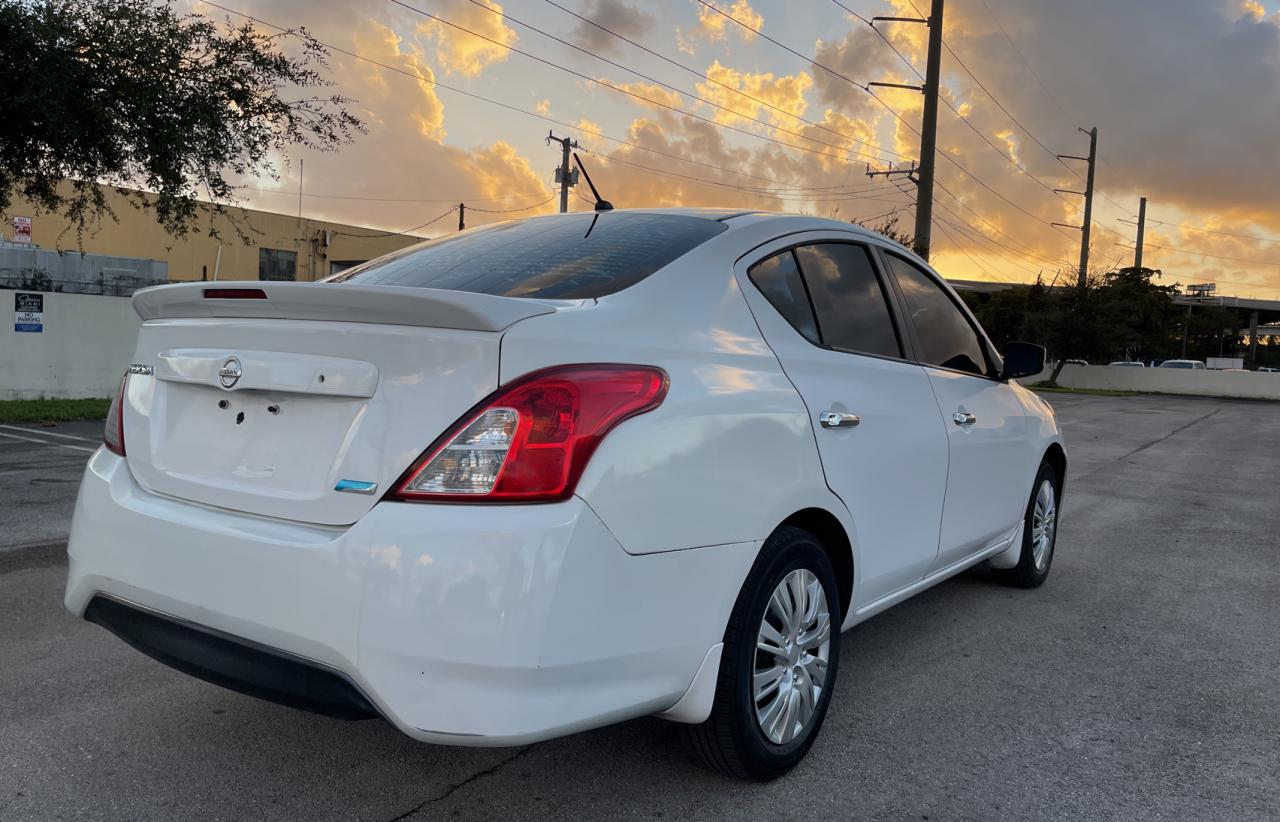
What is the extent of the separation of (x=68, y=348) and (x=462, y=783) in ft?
51.9

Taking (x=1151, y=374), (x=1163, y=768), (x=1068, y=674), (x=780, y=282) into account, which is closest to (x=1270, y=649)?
(x=1068, y=674)

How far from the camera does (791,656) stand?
294 cm

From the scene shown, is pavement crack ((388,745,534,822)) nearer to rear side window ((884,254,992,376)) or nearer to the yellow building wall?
rear side window ((884,254,992,376))

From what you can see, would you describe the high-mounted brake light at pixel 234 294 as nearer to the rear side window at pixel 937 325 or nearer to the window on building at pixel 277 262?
the rear side window at pixel 937 325

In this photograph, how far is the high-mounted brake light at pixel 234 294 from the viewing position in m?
2.61

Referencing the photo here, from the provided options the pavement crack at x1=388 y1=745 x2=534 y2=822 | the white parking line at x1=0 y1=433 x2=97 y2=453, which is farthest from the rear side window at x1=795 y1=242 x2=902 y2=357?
the white parking line at x1=0 y1=433 x2=97 y2=453

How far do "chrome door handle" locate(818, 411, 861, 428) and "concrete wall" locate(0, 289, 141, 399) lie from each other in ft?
48.5

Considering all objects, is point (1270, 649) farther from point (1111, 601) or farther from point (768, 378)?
point (768, 378)

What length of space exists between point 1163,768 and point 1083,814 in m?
0.52

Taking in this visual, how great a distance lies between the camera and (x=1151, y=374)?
47969mm

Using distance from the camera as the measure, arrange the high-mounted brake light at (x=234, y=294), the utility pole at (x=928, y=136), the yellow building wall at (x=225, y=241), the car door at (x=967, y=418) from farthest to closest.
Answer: the yellow building wall at (x=225, y=241), the utility pole at (x=928, y=136), the car door at (x=967, y=418), the high-mounted brake light at (x=234, y=294)

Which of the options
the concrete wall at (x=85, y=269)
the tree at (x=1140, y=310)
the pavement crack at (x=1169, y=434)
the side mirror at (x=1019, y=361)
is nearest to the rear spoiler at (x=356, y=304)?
the side mirror at (x=1019, y=361)

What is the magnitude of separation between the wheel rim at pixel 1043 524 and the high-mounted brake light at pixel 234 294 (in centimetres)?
405

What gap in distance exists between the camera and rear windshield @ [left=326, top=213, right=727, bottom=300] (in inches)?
113
